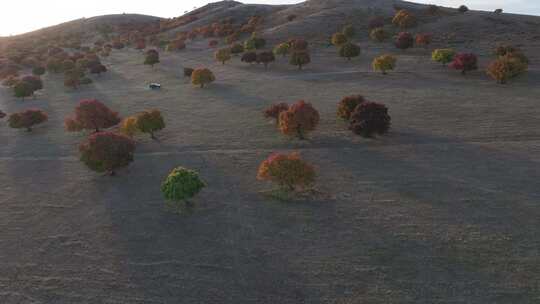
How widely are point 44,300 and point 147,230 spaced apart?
25.5ft

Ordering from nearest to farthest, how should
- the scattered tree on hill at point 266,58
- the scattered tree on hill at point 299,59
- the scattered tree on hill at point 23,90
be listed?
1. the scattered tree on hill at point 23,90
2. the scattered tree on hill at point 299,59
3. the scattered tree on hill at point 266,58

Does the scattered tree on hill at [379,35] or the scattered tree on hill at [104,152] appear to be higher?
the scattered tree on hill at [379,35]

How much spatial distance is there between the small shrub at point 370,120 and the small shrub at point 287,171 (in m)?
13.2

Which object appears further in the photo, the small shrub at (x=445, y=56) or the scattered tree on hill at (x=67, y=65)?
the scattered tree on hill at (x=67, y=65)

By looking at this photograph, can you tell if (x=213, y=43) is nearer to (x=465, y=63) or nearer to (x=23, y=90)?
(x=23, y=90)

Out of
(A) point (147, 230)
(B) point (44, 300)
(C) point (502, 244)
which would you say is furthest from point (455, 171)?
(B) point (44, 300)

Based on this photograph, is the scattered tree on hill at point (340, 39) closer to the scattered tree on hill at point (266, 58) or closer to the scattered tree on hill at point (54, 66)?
the scattered tree on hill at point (266, 58)

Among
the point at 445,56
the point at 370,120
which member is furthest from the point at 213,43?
the point at 370,120

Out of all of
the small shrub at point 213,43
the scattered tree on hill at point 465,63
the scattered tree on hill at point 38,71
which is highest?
the small shrub at point 213,43

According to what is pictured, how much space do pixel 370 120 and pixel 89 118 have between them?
31.8 meters

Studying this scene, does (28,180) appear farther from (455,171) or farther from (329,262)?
(455,171)

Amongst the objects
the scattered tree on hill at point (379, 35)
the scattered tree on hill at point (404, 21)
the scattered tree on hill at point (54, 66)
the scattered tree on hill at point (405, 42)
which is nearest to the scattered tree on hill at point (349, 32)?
the scattered tree on hill at point (379, 35)

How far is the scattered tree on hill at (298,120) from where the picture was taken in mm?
43625

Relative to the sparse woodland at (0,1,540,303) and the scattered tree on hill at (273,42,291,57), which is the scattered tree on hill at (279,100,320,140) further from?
the scattered tree on hill at (273,42,291,57)
